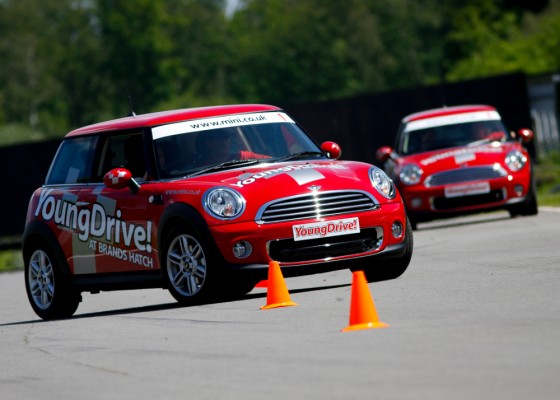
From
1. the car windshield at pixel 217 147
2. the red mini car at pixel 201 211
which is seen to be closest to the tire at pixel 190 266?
the red mini car at pixel 201 211

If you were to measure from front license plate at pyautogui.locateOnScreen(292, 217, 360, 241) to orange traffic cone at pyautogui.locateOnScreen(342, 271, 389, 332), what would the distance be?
2.61 m

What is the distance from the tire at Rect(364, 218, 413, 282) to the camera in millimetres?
12891

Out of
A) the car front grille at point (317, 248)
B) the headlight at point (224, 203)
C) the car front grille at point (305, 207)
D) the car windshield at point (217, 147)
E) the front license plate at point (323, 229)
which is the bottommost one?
the car front grille at point (317, 248)

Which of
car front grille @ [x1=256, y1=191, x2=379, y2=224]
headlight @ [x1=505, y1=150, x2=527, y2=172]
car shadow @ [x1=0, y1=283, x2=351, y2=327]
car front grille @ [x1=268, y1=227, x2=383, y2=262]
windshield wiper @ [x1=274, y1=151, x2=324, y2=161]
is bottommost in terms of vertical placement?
car shadow @ [x1=0, y1=283, x2=351, y2=327]

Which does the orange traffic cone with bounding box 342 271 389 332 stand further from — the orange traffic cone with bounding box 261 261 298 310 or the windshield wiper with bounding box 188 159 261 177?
the windshield wiper with bounding box 188 159 261 177

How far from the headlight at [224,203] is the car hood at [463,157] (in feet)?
29.0

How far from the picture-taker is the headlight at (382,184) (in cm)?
1261

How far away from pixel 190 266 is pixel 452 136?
9.97 m

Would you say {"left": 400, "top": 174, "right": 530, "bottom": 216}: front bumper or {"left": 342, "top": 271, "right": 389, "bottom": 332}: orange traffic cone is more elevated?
{"left": 342, "top": 271, "right": 389, "bottom": 332}: orange traffic cone

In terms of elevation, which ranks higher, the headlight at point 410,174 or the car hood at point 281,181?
the car hood at point 281,181

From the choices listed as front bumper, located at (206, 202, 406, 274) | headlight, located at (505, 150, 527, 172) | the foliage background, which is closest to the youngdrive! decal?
front bumper, located at (206, 202, 406, 274)

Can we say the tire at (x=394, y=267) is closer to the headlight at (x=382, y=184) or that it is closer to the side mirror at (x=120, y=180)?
the headlight at (x=382, y=184)

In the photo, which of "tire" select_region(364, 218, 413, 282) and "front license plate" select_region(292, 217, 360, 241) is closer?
"front license plate" select_region(292, 217, 360, 241)

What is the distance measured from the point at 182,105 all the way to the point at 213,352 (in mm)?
103839
